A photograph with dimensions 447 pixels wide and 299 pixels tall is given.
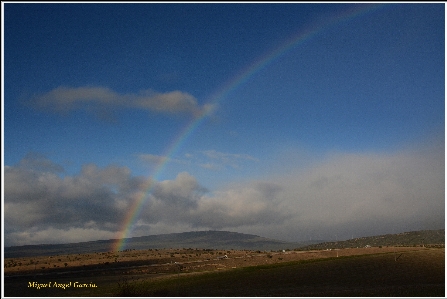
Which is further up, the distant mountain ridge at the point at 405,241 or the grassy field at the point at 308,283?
the distant mountain ridge at the point at 405,241

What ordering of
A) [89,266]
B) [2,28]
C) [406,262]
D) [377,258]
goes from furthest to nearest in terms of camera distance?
[89,266] < [377,258] < [406,262] < [2,28]

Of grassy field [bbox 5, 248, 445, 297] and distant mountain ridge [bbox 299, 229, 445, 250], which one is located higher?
distant mountain ridge [bbox 299, 229, 445, 250]

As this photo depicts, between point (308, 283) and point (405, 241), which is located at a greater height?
point (405, 241)

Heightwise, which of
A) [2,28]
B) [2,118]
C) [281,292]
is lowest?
[281,292]

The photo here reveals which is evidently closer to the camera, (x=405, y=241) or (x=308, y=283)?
(x=308, y=283)

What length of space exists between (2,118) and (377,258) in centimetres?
5529

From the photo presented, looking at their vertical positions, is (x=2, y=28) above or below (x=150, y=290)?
above

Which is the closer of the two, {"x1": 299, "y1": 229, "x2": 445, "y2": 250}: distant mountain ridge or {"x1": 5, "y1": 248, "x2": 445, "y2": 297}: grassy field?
{"x1": 5, "y1": 248, "x2": 445, "y2": 297}: grassy field

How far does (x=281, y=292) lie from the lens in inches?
1571

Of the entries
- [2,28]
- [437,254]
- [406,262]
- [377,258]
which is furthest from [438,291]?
[2,28]

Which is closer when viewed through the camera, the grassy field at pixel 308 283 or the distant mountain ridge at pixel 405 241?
the grassy field at pixel 308 283

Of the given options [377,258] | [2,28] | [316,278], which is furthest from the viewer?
[377,258]

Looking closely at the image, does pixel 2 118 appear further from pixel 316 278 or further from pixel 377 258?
pixel 377 258

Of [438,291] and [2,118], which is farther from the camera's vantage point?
[438,291]
